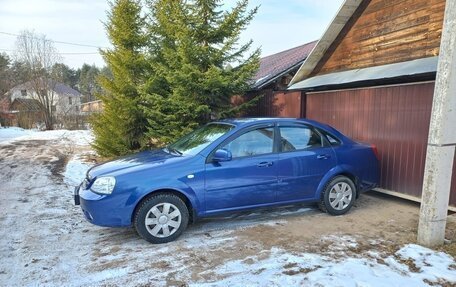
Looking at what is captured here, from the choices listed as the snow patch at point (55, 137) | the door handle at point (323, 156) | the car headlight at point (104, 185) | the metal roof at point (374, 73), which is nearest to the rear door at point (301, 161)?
the door handle at point (323, 156)

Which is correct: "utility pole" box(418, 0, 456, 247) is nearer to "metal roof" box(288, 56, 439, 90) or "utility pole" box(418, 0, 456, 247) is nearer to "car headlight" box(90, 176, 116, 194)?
"metal roof" box(288, 56, 439, 90)

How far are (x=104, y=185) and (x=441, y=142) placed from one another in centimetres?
406

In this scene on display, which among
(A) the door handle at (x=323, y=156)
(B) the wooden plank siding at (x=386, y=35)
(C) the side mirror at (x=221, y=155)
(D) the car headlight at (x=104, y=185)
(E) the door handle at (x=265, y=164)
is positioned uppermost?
(B) the wooden plank siding at (x=386, y=35)

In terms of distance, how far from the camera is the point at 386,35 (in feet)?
23.3

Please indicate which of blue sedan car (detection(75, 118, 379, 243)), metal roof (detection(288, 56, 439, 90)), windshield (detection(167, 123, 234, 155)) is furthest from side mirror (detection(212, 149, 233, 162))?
metal roof (detection(288, 56, 439, 90))

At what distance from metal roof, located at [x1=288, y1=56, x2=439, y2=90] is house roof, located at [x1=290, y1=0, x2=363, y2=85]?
0.32 metres

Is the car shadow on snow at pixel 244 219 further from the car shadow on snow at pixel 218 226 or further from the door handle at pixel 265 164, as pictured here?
the door handle at pixel 265 164

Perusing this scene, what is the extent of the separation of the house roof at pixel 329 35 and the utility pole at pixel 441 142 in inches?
162

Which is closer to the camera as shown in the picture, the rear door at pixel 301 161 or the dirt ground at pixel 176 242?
the dirt ground at pixel 176 242

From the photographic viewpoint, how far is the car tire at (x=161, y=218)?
4.25 metres

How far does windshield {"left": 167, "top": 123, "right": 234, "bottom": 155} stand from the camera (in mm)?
4832

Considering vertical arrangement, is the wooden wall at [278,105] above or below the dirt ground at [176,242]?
above

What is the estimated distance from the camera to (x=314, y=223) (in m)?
5.06

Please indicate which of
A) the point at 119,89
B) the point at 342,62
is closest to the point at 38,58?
the point at 119,89
